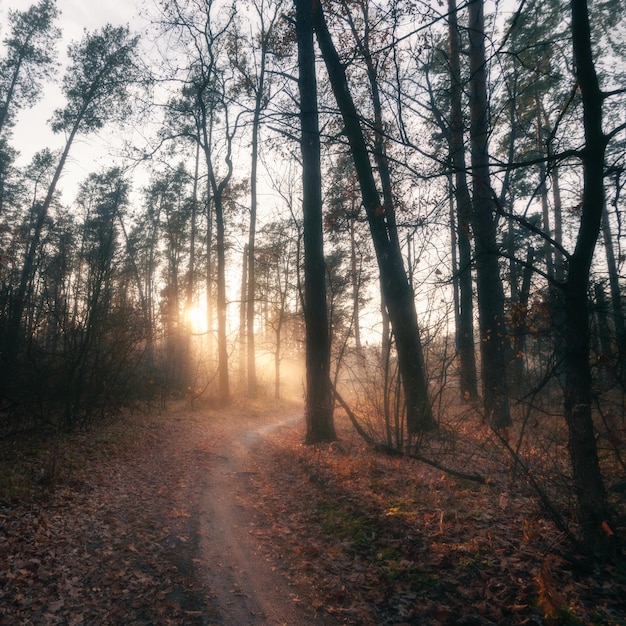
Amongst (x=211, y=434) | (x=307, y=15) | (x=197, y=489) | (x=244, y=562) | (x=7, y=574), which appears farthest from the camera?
(x=211, y=434)

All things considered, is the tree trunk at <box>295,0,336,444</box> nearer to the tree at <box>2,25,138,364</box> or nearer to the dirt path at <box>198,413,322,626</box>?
the dirt path at <box>198,413,322,626</box>

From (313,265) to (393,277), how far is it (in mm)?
2001

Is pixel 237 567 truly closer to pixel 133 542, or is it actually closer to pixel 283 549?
pixel 283 549

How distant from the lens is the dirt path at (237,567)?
3754 millimetres

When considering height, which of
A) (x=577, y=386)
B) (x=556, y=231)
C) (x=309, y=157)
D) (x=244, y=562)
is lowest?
(x=244, y=562)

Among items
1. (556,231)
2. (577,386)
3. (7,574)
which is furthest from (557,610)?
(556,231)

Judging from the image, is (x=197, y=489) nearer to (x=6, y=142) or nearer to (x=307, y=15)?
(x=307, y=15)

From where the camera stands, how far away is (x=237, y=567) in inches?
180

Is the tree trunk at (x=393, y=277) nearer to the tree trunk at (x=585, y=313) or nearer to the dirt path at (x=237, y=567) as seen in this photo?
the dirt path at (x=237, y=567)

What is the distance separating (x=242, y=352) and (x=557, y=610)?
3002 cm

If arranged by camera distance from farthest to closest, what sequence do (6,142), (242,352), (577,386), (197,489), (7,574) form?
(242,352) < (6,142) < (197,489) < (7,574) < (577,386)

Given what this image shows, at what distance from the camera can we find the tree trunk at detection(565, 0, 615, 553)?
3.37 metres

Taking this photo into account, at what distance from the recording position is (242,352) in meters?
32.1

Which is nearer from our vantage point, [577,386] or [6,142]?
[577,386]
